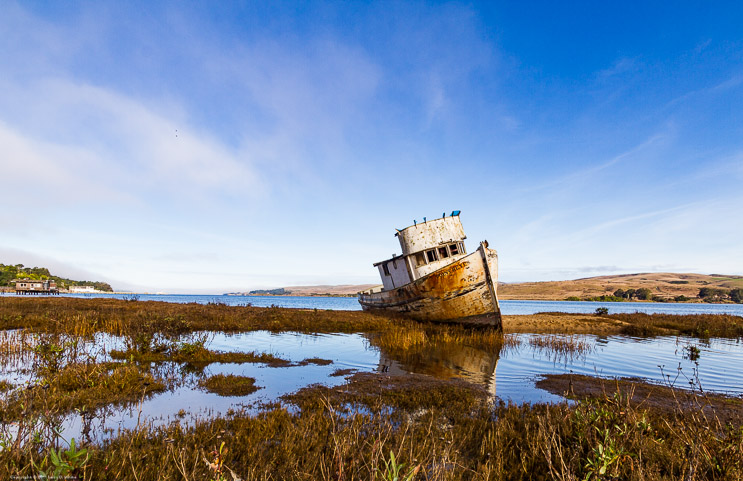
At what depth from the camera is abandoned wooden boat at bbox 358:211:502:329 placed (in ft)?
65.4

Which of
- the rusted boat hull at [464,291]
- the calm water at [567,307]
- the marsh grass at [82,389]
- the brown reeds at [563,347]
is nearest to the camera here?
the marsh grass at [82,389]

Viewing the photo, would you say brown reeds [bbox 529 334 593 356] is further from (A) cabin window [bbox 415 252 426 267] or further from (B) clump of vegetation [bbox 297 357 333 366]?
(B) clump of vegetation [bbox 297 357 333 366]

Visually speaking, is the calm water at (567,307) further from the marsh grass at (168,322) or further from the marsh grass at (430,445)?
the marsh grass at (430,445)

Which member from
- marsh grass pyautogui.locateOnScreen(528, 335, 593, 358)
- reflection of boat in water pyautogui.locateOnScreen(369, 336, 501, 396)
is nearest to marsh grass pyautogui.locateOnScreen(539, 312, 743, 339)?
marsh grass pyautogui.locateOnScreen(528, 335, 593, 358)

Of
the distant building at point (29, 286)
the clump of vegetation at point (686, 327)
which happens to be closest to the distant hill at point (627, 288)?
the clump of vegetation at point (686, 327)

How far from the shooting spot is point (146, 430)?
17.8ft

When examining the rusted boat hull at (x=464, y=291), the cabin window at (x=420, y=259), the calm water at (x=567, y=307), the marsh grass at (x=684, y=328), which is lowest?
the calm water at (x=567, y=307)

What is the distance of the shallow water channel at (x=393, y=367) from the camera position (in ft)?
23.4

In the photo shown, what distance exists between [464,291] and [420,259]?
4237 mm

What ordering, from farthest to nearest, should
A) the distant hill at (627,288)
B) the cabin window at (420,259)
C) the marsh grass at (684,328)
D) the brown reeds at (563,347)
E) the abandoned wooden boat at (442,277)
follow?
the distant hill at (627,288)
the marsh grass at (684,328)
the cabin window at (420,259)
the abandoned wooden boat at (442,277)
the brown reeds at (563,347)

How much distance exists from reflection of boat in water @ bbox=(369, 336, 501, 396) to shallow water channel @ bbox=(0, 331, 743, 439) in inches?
1.5

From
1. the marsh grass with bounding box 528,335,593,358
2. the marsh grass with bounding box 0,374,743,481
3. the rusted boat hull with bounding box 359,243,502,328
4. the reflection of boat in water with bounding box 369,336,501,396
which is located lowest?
the marsh grass with bounding box 528,335,593,358

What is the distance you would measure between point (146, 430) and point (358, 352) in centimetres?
1040

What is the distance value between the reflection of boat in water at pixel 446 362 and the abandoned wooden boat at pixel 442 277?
Answer: 13.0 ft
